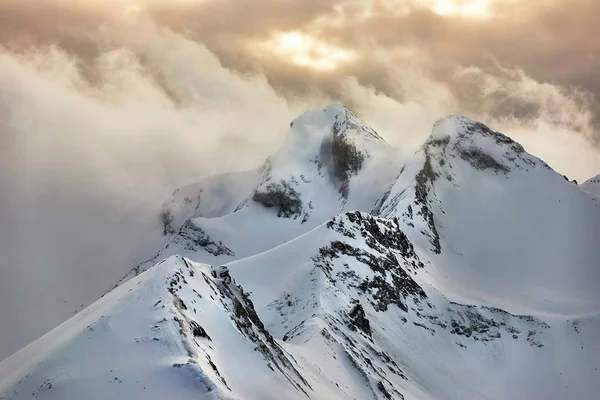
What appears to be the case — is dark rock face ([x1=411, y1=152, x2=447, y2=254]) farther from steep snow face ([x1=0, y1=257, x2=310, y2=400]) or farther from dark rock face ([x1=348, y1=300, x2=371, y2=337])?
steep snow face ([x1=0, y1=257, x2=310, y2=400])

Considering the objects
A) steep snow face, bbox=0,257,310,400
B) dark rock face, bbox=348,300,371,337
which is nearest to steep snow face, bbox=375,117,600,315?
dark rock face, bbox=348,300,371,337

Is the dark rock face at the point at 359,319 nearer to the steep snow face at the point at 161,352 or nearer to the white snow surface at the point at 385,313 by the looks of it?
the white snow surface at the point at 385,313

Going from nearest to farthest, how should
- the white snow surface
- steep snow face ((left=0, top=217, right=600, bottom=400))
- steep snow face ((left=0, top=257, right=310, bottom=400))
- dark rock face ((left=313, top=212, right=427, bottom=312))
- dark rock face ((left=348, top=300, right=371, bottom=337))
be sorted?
steep snow face ((left=0, top=257, right=310, bottom=400)), steep snow face ((left=0, top=217, right=600, bottom=400)), the white snow surface, dark rock face ((left=348, top=300, right=371, bottom=337)), dark rock face ((left=313, top=212, right=427, bottom=312))

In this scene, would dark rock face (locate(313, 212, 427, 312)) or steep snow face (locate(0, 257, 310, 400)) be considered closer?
steep snow face (locate(0, 257, 310, 400))

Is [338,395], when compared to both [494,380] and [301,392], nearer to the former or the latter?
[301,392]

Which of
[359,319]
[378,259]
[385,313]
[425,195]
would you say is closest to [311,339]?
[359,319]

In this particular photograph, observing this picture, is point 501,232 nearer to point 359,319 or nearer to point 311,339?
point 359,319
